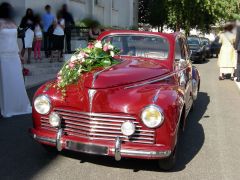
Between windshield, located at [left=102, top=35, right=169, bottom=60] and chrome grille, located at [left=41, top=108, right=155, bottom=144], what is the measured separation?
198 cm

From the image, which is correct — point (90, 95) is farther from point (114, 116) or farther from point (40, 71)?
point (40, 71)

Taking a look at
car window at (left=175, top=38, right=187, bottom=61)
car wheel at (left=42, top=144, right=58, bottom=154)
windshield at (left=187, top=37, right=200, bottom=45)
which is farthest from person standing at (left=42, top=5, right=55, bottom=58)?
windshield at (left=187, top=37, right=200, bottom=45)

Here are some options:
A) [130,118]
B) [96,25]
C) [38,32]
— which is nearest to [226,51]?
[96,25]

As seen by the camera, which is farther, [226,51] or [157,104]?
[226,51]

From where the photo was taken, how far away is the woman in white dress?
7.32m

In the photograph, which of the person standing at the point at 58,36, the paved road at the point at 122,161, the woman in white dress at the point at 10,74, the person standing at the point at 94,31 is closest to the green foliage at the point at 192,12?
the person standing at the point at 94,31

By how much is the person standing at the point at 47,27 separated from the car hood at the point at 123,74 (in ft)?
23.4

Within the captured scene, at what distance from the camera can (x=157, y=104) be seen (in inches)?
176

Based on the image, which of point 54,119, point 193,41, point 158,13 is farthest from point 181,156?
point 158,13

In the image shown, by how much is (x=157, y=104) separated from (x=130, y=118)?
0.33 meters

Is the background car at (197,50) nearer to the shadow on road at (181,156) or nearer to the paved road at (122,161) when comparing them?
the shadow on road at (181,156)

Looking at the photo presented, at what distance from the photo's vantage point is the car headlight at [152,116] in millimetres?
4414

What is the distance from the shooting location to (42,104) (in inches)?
190

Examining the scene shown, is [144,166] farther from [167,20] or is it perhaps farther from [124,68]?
[167,20]
